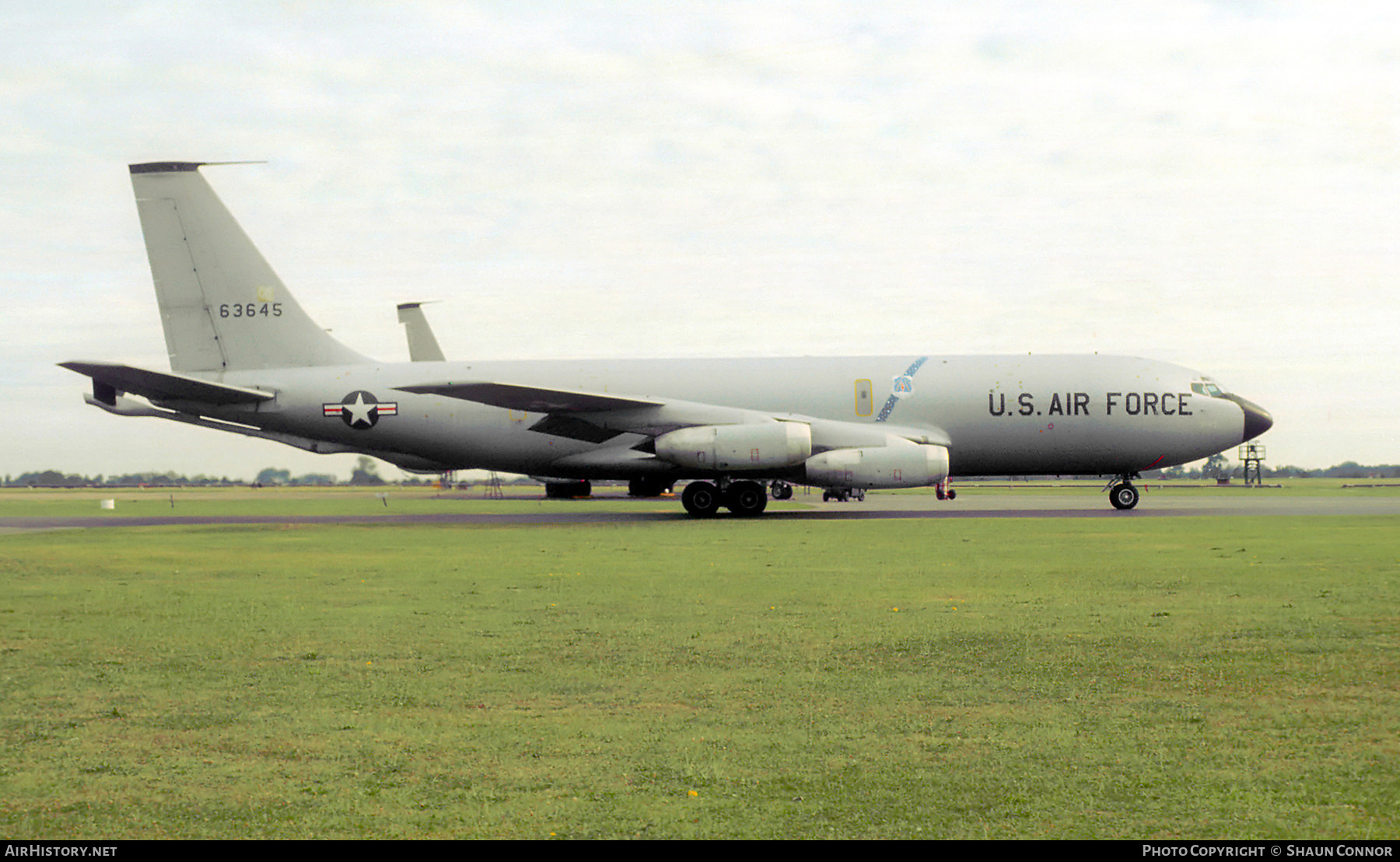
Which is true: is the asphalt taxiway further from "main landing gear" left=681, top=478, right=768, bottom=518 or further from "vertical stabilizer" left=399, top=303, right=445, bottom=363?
"vertical stabilizer" left=399, top=303, right=445, bottom=363

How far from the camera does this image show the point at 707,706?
6.32m

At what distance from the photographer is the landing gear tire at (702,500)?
94.3 feet

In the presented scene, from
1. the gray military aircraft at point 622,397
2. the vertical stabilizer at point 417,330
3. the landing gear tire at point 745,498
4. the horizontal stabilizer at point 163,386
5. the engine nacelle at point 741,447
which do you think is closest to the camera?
the horizontal stabilizer at point 163,386

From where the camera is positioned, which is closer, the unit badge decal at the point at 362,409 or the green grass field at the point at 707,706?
the green grass field at the point at 707,706

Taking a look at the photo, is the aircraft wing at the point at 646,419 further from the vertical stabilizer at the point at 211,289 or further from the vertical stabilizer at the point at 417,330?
the vertical stabilizer at the point at 417,330

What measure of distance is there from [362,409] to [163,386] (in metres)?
4.94

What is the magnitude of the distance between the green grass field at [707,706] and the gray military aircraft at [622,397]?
16.3 meters

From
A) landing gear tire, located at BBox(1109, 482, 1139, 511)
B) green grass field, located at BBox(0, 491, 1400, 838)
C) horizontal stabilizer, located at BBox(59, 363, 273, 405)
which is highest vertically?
horizontal stabilizer, located at BBox(59, 363, 273, 405)

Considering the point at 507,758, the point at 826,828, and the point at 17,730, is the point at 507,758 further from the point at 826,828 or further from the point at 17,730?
the point at 17,730

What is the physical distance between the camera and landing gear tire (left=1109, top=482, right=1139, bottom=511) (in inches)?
1244

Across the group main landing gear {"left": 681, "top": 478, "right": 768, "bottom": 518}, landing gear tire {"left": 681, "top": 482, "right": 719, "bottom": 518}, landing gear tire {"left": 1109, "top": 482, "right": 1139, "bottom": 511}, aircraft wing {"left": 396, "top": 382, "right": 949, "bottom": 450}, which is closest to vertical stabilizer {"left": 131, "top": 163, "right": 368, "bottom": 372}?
aircraft wing {"left": 396, "top": 382, "right": 949, "bottom": 450}

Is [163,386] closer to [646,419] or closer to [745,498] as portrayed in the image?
[646,419]

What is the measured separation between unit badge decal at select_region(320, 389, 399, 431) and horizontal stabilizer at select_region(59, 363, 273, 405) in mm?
1919

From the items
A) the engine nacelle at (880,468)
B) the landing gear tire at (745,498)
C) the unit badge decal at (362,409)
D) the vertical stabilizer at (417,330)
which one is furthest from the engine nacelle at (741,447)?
the vertical stabilizer at (417,330)
